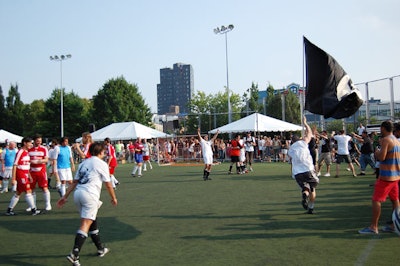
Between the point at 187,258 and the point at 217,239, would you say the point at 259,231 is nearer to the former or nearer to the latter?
the point at 217,239

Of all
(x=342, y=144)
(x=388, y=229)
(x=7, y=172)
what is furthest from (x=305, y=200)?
(x=7, y=172)

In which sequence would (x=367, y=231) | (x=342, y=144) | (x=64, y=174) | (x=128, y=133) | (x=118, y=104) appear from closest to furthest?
(x=367, y=231) < (x=64, y=174) < (x=342, y=144) < (x=128, y=133) < (x=118, y=104)

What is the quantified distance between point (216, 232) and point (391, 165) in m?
3.23

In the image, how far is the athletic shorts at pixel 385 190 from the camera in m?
6.65

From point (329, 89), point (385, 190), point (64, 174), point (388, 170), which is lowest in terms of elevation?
point (385, 190)

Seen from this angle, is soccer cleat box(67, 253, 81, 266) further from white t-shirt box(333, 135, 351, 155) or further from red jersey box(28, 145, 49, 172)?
white t-shirt box(333, 135, 351, 155)

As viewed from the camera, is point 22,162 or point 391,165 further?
point 22,162

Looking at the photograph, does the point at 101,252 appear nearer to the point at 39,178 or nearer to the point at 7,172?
the point at 39,178

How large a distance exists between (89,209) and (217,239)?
7.55 feet

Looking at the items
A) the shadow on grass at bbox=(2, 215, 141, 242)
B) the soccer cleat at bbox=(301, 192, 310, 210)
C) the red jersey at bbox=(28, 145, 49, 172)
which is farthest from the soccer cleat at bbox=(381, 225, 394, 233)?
the red jersey at bbox=(28, 145, 49, 172)

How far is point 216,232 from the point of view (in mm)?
7418

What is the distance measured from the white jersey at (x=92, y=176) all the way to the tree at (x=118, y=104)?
55062 mm

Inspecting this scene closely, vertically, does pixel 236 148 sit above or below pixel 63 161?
above

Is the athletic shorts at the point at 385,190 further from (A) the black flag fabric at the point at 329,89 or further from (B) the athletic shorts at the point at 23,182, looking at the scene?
(B) the athletic shorts at the point at 23,182
